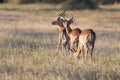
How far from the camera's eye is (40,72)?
380 inches

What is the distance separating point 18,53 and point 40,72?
262 cm

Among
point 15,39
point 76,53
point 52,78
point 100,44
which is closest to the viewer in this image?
point 52,78

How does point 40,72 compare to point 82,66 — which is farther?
point 82,66

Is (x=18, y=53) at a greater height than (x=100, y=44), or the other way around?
(x=18, y=53)

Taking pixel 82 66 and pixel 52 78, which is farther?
pixel 82 66

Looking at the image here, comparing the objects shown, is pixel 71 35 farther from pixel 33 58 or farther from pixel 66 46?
pixel 33 58

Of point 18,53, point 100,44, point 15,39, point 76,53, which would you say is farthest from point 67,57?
point 100,44

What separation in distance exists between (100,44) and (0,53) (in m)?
5.86

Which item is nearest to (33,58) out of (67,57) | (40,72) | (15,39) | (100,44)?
(67,57)

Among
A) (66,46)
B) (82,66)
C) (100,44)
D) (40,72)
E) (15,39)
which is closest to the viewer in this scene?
(40,72)

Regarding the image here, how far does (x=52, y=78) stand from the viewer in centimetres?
898

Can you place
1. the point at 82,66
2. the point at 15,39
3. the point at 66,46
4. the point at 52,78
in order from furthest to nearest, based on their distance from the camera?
the point at 15,39 → the point at 66,46 → the point at 82,66 → the point at 52,78

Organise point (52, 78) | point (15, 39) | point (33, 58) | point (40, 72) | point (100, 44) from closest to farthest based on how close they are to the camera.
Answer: point (52, 78) → point (40, 72) → point (33, 58) → point (15, 39) → point (100, 44)

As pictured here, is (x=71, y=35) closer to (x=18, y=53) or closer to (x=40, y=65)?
(x=18, y=53)
